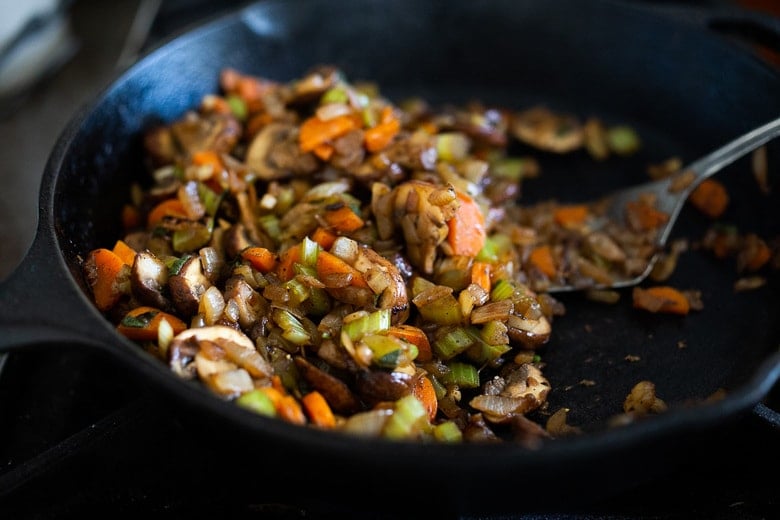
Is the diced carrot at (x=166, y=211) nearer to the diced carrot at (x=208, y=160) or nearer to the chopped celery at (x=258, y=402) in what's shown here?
the diced carrot at (x=208, y=160)

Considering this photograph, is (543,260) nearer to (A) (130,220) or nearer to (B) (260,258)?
(B) (260,258)

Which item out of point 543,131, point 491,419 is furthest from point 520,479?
point 543,131

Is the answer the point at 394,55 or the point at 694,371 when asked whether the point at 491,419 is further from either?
the point at 394,55

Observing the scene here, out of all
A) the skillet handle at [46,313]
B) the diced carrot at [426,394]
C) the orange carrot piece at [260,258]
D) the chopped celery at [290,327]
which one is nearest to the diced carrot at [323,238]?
the orange carrot piece at [260,258]

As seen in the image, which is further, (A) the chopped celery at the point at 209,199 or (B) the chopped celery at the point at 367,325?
(A) the chopped celery at the point at 209,199

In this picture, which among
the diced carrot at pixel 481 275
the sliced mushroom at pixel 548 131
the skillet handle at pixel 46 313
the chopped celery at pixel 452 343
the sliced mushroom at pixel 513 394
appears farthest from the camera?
the sliced mushroom at pixel 548 131

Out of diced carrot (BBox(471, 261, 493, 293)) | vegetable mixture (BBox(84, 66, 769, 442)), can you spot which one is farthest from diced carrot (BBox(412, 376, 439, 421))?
diced carrot (BBox(471, 261, 493, 293))

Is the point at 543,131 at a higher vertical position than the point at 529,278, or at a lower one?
higher
